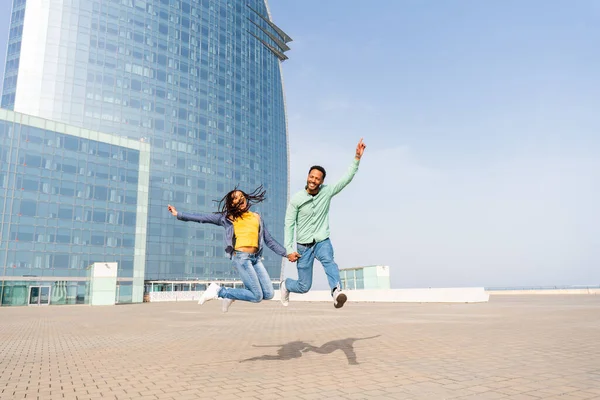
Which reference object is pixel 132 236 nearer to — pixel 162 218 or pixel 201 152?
pixel 162 218

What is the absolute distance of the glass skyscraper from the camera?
204ft

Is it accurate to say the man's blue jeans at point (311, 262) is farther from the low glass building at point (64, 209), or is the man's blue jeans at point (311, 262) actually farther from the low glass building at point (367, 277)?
the low glass building at point (64, 209)

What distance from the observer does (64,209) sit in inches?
1822

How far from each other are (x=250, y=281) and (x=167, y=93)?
72.4 metres

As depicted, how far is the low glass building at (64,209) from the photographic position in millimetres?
42375

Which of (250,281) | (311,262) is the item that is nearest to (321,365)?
(311,262)

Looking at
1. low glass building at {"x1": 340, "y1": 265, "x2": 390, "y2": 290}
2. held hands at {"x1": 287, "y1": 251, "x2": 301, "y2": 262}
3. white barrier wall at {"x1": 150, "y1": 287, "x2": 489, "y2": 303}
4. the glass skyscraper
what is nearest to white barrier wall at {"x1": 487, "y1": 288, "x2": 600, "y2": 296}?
low glass building at {"x1": 340, "y1": 265, "x2": 390, "y2": 290}

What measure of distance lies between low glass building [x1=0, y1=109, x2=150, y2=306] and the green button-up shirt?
4569 centimetres

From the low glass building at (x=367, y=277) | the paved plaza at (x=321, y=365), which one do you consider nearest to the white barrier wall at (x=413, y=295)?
the low glass building at (x=367, y=277)

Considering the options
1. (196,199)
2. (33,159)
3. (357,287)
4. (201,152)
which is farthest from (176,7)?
(357,287)

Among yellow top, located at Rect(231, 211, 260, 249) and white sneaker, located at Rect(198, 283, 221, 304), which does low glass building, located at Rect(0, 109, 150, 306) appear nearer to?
white sneaker, located at Rect(198, 283, 221, 304)

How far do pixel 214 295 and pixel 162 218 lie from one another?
6481 cm

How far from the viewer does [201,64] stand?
78.4 meters

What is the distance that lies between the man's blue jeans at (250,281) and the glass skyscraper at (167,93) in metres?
46.8
